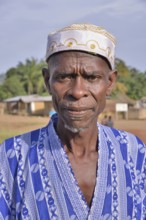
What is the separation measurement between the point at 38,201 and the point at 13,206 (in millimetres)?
123

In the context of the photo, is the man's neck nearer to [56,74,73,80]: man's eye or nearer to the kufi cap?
[56,74,73,80]: man's eye

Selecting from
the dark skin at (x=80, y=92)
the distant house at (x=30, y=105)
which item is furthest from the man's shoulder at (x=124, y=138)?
the distant house at (x=30, y=105)

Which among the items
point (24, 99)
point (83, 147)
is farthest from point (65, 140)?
point (24, 99)

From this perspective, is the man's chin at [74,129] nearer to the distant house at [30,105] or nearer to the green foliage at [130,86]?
the distant house at [30,105]

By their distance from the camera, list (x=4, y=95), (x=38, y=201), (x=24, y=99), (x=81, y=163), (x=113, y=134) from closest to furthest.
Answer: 1. (x=38, y=201)
2. (x=81, y=163)
3. (x=113, y=134)
4. (x=24, y=99)
5. (x=4, y=95)

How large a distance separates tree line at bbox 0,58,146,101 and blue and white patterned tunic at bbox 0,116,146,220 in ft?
168

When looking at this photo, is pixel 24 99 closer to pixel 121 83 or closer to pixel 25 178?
pixel 121 83

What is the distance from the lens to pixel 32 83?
5769 centimetres

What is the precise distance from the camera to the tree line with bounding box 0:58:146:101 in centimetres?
5569

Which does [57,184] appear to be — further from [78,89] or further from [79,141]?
[78,89]

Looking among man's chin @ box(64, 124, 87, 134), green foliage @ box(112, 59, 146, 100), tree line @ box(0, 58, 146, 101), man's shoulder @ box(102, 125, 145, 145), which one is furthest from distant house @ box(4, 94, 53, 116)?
man's chin @ box(64, 124, 87, 134)

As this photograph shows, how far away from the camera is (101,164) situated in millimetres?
2342

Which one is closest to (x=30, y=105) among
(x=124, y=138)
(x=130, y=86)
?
(x=130, y=86)

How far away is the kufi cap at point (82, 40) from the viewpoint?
221 cm
